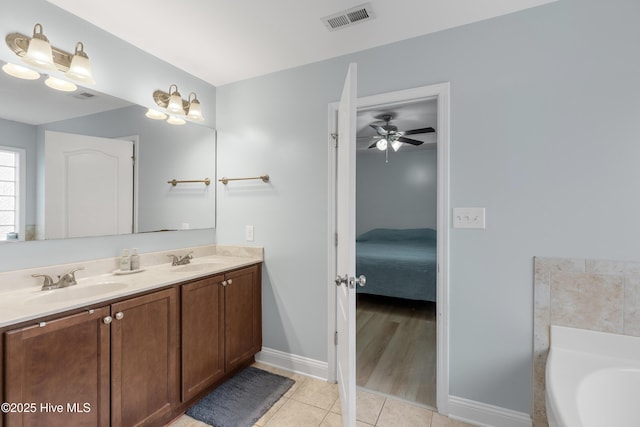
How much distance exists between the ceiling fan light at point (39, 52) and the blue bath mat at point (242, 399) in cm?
217

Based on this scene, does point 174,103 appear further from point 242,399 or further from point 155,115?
point 242,399

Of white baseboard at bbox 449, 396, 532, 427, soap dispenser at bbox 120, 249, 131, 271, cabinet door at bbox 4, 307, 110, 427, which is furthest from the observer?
soap dispenser at bbox 120, 249, 131, 271

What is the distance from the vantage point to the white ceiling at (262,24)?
63.1 inches

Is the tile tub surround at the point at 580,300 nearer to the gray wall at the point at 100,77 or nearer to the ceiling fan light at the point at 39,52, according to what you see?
the gray wall at the point at 100,77

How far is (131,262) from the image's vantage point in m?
1.91

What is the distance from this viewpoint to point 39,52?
1.46 m

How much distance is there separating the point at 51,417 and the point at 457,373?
2065 mm

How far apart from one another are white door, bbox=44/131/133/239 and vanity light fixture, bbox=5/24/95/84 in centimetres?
35

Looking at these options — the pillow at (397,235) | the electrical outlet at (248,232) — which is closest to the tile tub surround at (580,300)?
the electrical outlet at (248,232)

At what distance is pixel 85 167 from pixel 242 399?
71.2 inches

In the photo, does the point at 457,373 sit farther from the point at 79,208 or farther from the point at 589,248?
the point at 79,208

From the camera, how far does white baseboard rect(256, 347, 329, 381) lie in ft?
7.14

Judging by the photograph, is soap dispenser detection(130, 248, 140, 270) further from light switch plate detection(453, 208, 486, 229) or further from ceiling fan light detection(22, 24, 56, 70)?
light switch plate detection(453, 208, 486, 229)

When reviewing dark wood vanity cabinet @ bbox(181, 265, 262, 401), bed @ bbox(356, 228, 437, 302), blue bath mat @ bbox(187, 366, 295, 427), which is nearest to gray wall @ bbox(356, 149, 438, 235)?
bed @ bbox(356, 228, 437, 302)
